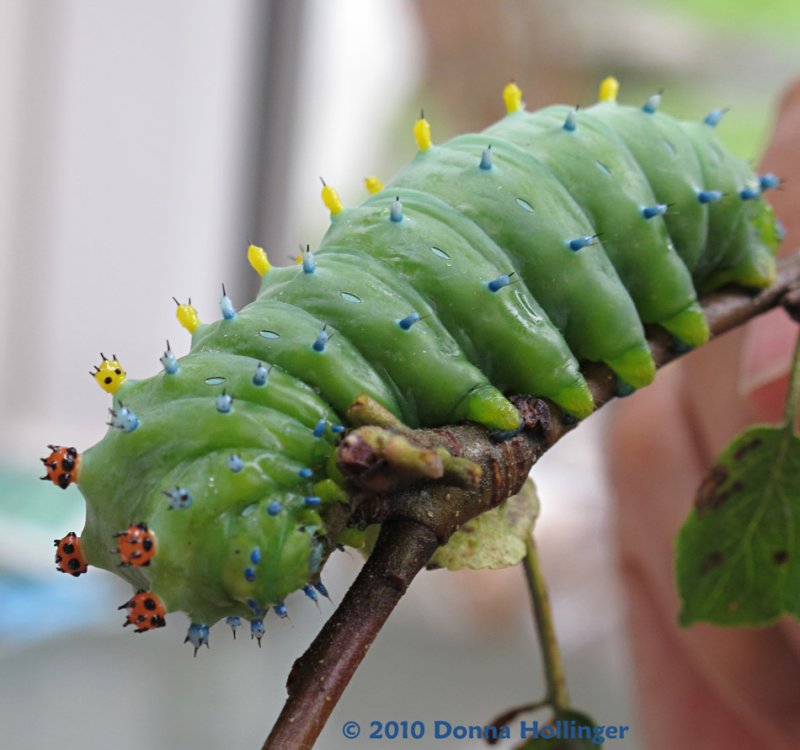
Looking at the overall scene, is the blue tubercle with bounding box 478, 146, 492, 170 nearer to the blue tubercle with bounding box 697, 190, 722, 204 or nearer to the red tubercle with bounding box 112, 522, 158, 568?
the blue tubercle with bounding box 697, 190, 722, 204

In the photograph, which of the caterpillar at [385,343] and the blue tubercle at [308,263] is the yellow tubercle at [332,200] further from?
the blue tubercle at [308,263]

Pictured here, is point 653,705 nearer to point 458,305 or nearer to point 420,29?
point 458,305

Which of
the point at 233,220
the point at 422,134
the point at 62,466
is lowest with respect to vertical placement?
the point at 62,466

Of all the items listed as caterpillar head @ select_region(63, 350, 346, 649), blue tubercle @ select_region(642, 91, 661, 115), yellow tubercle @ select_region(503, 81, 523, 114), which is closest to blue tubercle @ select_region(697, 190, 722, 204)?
blue tubercle @ select_region(642, 91, 661, 115)

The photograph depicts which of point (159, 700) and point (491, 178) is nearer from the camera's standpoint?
point (491, 178)

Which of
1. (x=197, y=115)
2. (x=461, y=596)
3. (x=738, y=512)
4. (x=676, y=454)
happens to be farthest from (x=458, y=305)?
(x=197, y=115)

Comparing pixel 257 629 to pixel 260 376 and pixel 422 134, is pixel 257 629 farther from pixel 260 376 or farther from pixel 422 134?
pixel 422 134

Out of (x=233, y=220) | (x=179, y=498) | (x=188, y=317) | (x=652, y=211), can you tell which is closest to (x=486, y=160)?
(x=652, y=211)
